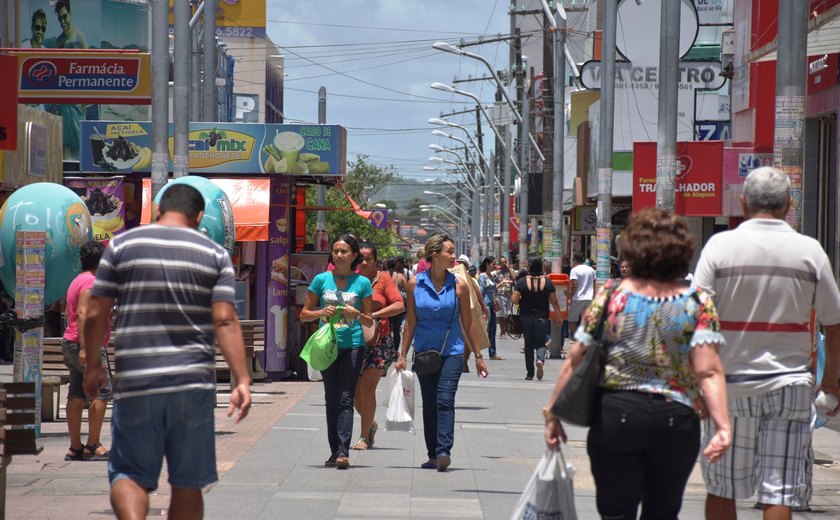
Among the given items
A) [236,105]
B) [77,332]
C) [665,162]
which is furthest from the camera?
[236,105]

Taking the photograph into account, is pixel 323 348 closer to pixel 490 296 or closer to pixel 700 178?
pixel 700 178

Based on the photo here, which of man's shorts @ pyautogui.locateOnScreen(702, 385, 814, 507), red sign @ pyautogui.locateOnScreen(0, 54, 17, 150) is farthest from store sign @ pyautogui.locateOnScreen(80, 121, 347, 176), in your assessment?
man's shorts @ pyautogui.locateOnScreen(702, 385, 814, 507)

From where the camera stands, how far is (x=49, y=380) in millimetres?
13578

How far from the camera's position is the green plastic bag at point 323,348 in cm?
1034

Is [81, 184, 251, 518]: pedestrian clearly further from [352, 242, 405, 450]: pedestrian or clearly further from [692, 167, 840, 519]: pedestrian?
[352, 242, 405, 450]: pedestrian

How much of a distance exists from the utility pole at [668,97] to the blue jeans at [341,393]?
5.98 meters

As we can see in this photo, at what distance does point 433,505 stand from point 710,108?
1124 inches

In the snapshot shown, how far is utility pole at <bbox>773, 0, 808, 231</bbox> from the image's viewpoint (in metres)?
10.1

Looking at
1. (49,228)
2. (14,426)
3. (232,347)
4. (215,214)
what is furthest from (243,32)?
(232,347)

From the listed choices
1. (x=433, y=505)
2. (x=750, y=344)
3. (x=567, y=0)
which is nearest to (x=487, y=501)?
(x=433, y=505)

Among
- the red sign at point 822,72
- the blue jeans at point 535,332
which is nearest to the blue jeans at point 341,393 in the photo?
the red sign at point 822,72

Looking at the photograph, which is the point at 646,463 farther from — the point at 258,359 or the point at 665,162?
the point at 258,359

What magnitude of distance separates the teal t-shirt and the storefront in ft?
27.8

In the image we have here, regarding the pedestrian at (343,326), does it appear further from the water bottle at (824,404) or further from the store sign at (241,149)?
the store sign at (241,149)
